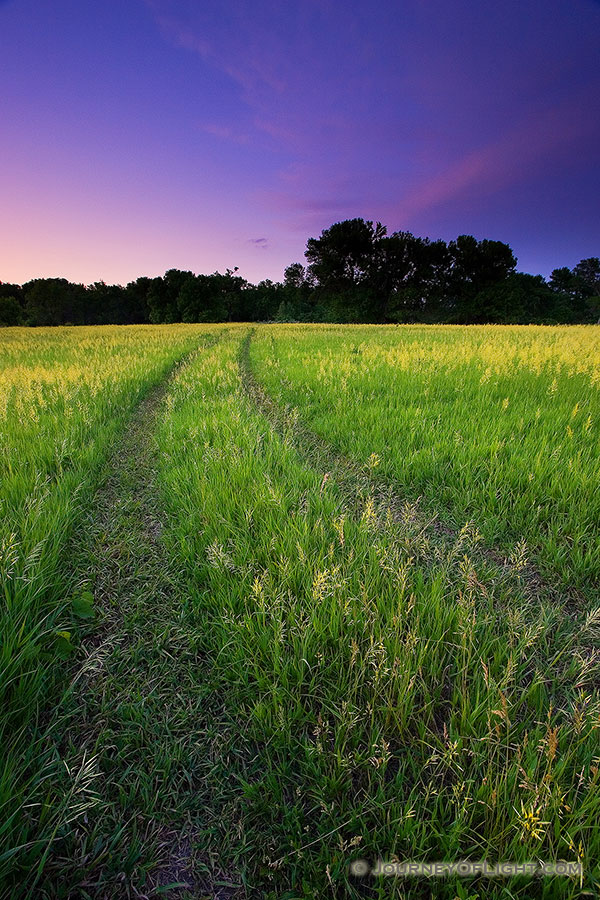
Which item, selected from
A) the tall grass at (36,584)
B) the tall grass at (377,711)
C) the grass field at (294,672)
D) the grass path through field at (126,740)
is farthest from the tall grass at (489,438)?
the tall grass at (36,584)

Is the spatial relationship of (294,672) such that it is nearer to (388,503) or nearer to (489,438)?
(388,503)

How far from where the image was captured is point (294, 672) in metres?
1.80

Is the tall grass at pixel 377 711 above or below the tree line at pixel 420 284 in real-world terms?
below

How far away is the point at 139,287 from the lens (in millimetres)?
107062

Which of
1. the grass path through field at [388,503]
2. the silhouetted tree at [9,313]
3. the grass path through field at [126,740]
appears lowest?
the grass path through field at [126,740]

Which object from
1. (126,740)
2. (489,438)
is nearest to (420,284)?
(489,438)

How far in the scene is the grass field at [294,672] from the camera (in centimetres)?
121

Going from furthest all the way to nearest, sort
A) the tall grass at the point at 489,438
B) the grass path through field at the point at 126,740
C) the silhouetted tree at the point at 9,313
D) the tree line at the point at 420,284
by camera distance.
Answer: the silhouetted tree at the point at 9,313 → the tree line at the point at 420,284 → the tall grass at the point at 489,438 → the grass path through field at the point at 126,740

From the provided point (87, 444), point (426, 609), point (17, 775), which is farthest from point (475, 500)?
point (87, 444)

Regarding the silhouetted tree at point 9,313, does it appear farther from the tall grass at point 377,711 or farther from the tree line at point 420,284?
the tall grass at point 377,711

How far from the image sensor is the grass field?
1215mm

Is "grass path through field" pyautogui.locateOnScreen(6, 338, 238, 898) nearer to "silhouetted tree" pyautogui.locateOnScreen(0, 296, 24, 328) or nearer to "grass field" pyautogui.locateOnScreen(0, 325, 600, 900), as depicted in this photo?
"grass field" pyautogui.locateOnScreen(0, 325, 600, 900)

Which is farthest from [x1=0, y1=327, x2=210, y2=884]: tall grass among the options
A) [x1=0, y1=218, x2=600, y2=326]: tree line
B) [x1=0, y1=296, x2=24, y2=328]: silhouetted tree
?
[x1=0, y1=296, x2=24, y2=328]: silhouetted tree

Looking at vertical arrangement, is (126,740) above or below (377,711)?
below
